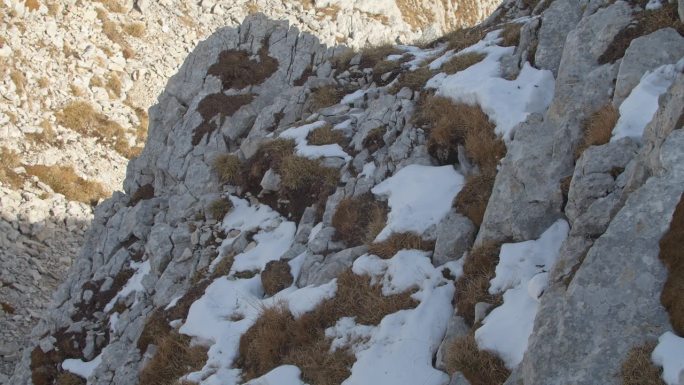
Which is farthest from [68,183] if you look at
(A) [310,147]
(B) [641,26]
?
(B) [641,26]

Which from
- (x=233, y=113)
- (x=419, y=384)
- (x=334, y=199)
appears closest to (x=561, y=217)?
(x=419, y=384)

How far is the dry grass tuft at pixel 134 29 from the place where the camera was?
40125 mm

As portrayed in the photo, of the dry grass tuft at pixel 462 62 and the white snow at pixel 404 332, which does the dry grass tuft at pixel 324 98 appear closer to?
the dry grass tuft at pixel 462 62

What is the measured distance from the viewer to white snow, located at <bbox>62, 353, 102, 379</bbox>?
14055 mm

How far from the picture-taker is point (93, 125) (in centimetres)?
3459

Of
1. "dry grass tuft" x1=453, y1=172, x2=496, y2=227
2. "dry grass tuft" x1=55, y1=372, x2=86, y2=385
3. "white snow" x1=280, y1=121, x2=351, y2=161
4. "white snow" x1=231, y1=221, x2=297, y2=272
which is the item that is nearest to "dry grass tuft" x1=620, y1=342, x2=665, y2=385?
"dry grass tuft" x1=453, y1=172, x2=496, y2=227

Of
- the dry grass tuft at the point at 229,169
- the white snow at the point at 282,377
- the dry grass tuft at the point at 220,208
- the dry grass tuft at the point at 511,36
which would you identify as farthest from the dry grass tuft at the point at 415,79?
the white snow at the point at 282,377

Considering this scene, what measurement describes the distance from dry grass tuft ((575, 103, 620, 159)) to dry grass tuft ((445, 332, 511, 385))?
3.35 metres

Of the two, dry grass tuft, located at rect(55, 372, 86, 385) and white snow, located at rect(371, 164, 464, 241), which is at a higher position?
white snow, located at rect(371, 164, 464, 241)

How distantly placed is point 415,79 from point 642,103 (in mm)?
8057

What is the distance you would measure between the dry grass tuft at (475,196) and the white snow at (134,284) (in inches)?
344

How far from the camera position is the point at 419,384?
805 cm

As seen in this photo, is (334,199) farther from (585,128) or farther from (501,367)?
(501,367)

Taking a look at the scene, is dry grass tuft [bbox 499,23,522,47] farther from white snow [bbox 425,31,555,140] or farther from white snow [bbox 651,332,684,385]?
white snow [bbox 651,332,684,385]
